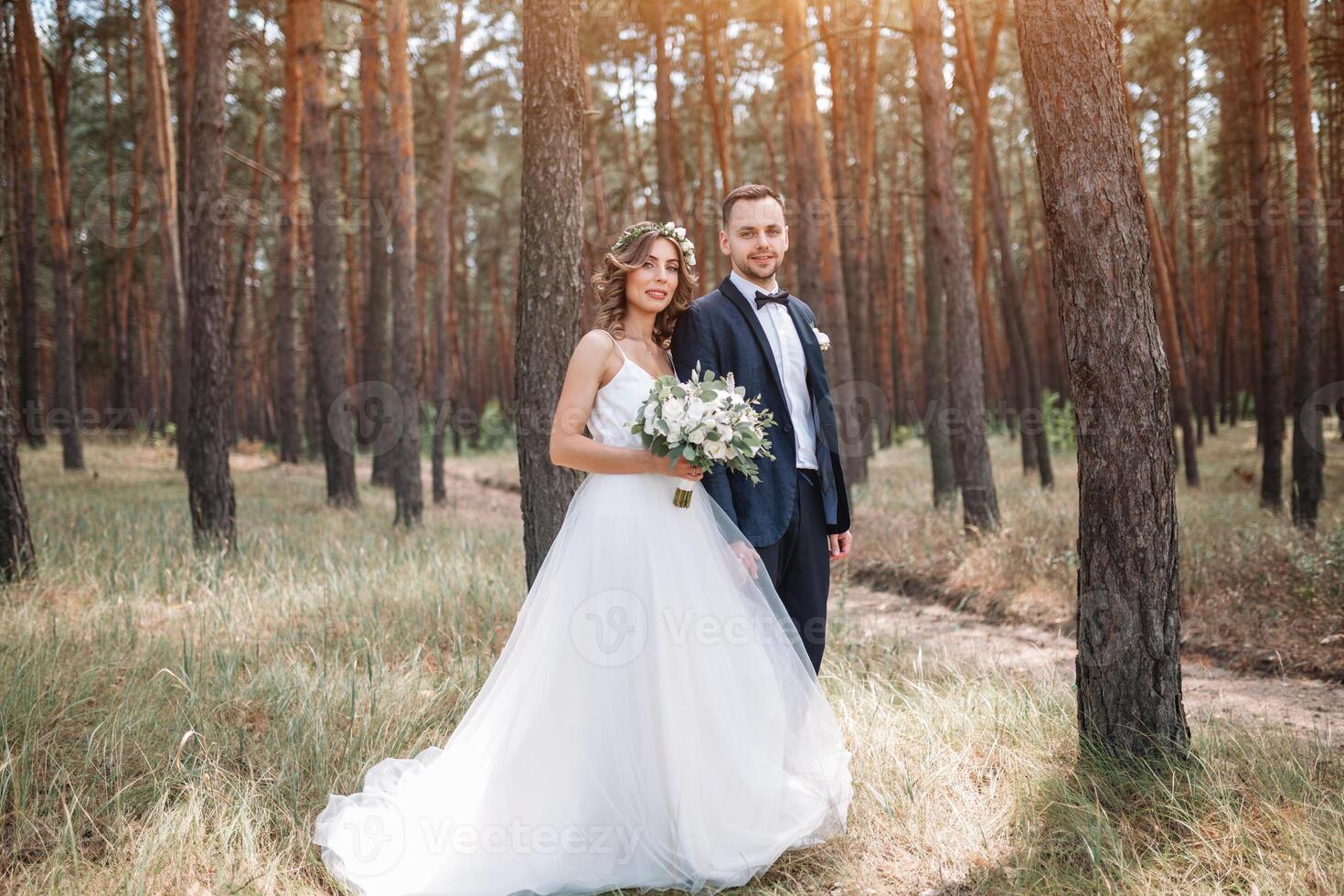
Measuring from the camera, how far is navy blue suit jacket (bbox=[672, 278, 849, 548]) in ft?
11.1

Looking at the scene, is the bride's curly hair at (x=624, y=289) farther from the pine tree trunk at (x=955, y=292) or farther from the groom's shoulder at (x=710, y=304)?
the pine tree trunk at (x=955, y=292)

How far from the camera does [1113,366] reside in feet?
10.6

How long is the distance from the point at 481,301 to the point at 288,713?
128ft

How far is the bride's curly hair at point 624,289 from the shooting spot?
3.35 metres

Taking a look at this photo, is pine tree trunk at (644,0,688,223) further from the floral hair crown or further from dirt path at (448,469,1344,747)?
the floral hair crown

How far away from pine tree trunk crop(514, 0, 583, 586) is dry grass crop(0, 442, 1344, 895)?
1575 millimetres

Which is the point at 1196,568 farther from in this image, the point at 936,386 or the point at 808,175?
the point at 936,386

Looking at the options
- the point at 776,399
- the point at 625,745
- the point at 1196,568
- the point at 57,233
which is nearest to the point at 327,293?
the point at 57,233

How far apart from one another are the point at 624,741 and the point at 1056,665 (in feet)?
11.8

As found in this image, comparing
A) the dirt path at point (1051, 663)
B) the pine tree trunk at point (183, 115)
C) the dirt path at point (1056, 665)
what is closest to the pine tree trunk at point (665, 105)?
the pine tree trunk at point (183, 115)

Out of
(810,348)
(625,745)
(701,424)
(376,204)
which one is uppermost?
(376,204)

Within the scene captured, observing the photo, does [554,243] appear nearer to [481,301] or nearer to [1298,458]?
[1298,458]

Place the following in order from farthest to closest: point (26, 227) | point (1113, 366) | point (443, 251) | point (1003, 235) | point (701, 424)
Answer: point (26, 227) → point (443, 251) → point (1003, 235) → point (1113, 366) → point (701, 424)

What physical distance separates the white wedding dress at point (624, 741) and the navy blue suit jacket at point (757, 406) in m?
0.14
